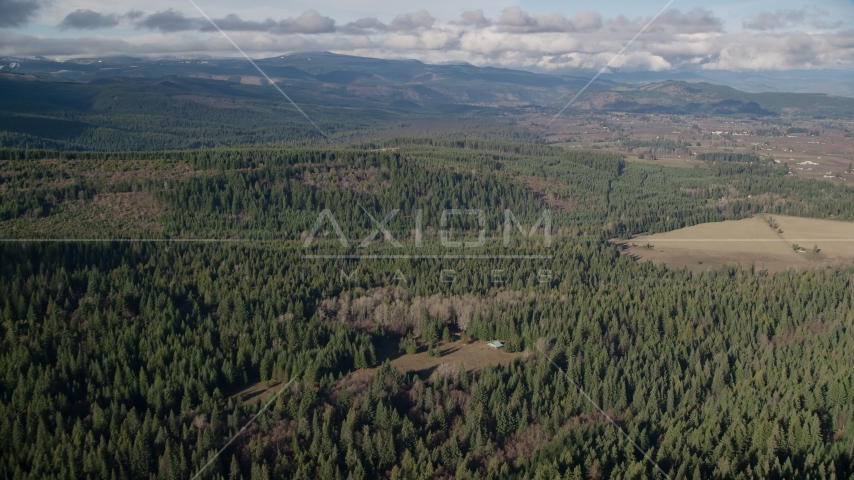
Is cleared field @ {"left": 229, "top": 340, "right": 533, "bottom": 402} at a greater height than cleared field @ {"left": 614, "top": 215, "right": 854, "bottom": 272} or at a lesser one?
lesser

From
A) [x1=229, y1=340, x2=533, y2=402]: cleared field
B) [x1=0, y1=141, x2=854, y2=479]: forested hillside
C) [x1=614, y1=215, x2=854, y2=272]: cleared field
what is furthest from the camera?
[x1=614, y1=215, x2=854, y2=272]: cleared field

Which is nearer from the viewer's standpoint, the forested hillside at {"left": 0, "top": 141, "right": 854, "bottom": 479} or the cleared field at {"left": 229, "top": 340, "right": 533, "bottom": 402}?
the forested hillside at {"left": 0, "top": 141, "right": 854, "bottom": 479}

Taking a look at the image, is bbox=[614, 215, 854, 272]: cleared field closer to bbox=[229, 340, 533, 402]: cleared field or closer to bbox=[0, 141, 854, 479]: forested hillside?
bbox=[0, 141, 854, 479]: forested hillside

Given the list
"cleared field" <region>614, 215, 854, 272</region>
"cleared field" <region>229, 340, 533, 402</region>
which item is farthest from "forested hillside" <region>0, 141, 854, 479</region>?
"cleared field" <region>614, 215, 854, 272</region>

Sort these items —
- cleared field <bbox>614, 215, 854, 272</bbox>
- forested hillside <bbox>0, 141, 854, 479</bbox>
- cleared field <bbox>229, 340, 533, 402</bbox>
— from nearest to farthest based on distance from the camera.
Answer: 1. forested hillside <bbox>0, 141, 854, 479</bbox>
2. cleared field <bbox>229, 340, 533, 402</bbox>
3. cleared field <bbox>614, 215, 854, 272</bbox>

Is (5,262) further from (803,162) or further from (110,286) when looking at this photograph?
(803,162)

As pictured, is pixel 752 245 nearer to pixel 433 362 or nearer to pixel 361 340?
pixel 433 362
